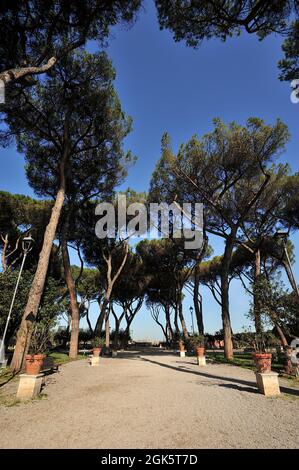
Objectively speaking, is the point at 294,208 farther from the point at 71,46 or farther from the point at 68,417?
the point at 68,417

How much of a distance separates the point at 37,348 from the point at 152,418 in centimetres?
323

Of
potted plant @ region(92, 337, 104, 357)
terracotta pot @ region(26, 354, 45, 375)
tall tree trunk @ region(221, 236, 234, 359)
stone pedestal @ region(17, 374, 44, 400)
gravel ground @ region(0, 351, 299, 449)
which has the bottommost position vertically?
gravel ground @ region(0, 351, 299, 449)

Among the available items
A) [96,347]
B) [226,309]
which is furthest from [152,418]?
[226,309]

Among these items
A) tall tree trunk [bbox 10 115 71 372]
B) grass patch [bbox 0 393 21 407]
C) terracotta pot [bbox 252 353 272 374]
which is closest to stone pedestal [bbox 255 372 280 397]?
terracotta pot [bbox 252 353 272 374]

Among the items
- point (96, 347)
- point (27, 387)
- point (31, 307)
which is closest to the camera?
point (27, 387)

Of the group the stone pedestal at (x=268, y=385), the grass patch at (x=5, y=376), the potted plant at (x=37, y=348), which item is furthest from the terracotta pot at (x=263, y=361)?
the grass patch at (x=5, y=376)

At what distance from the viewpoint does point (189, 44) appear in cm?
882

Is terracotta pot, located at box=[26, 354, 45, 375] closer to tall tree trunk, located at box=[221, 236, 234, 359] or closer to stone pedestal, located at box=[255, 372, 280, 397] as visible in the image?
stone pedestal, located at box=[255, 372, 280, 397]

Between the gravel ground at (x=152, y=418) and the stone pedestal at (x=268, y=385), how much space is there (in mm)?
154

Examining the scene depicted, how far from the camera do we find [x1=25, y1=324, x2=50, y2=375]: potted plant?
5.00 m

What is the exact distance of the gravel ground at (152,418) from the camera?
9.23 feet

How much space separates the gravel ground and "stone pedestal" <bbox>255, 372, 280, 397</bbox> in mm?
154

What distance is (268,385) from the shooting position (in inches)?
203

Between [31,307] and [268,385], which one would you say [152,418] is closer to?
[268,385]
